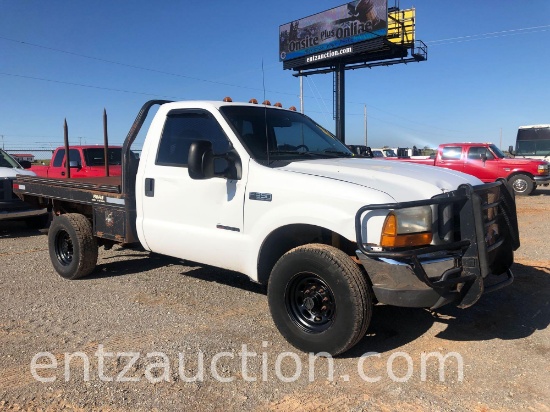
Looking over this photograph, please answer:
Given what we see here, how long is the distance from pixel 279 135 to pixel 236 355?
2.11 m

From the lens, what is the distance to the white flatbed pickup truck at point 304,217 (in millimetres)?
3250

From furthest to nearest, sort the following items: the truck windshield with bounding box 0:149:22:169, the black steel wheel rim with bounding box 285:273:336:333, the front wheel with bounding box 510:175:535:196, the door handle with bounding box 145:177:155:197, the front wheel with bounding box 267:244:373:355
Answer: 1. the front wheel with bounding box 510:175:535:196
2. the truck windshield with bounding box 0:149:22:169
3. the door handle with bounding box 145:177:155:197
4. the black steel wheel rim with bounding box 285:273:336:333
5. the front wheel with bounding box 267:244:373:355

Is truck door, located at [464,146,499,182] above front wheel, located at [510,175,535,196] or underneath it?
above

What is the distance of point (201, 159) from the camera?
3900 millimetres

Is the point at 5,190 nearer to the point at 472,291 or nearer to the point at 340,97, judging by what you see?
the point at 472,291

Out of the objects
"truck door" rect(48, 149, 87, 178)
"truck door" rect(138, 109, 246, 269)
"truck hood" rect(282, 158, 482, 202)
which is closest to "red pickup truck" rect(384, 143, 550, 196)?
"truck door" rect(48, 149, 87, 178)

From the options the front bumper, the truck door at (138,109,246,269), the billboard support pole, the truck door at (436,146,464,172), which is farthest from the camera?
the billboard support pole

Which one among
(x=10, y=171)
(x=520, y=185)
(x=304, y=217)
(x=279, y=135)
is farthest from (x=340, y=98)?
(x=304, y=217)

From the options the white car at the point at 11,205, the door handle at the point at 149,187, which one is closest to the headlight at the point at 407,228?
the door handle at the point at 149,187

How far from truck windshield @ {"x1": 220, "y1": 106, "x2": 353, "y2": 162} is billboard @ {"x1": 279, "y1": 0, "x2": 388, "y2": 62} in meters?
25.2

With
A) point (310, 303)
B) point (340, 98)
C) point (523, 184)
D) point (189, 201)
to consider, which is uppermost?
point (340, 98)

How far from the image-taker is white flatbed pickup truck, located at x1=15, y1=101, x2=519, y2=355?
3250 millimetres

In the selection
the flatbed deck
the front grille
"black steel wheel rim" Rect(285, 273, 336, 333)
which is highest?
the flatbed deck

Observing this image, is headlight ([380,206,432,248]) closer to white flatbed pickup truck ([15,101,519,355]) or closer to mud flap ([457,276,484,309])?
white flatbed pickup truck ([15,101,519,355])
